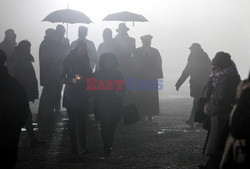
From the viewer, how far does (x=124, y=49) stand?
14.1m

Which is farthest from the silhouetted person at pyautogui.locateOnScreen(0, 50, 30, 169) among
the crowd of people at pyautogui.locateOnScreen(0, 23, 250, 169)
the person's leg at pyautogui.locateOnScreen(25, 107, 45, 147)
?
the person's leg at pyautogui.locateOnScreen(25, 107, 45, 147)

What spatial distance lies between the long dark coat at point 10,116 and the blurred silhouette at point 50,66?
755 cm

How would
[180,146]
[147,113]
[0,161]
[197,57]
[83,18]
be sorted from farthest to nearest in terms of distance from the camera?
[83,18] < [147,113] < [197,57] < [180,146] < [0,161]

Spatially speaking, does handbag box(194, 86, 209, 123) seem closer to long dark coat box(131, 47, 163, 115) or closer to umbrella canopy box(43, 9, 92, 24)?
long dark coat box(131, 47, 163, 115)

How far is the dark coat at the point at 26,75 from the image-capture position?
34.7 ft

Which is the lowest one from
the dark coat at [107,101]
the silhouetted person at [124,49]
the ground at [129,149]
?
the ground at [129,149]

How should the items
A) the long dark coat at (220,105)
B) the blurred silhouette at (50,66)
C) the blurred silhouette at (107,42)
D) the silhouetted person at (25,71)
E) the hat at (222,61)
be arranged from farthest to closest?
the blurred silhouette at (107,42) < the blurred silhouette at (50,66) < the silhouetted person at (25,71) < the hat at (222,61) < the long dark coat at (220,105)

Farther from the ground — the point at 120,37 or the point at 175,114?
the point at 120,37

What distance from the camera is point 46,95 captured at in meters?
13.5

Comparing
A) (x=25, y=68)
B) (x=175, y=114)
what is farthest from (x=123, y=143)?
(x=175, y=114)

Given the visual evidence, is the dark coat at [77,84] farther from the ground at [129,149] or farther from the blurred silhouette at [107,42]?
the blurred silhouette at [107,42]

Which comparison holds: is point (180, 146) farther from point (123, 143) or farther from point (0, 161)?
point (0, 161)

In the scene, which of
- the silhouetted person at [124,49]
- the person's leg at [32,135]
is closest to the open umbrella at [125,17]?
the silhouetted person at [124,49]

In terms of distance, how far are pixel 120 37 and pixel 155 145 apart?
4.91 meters
